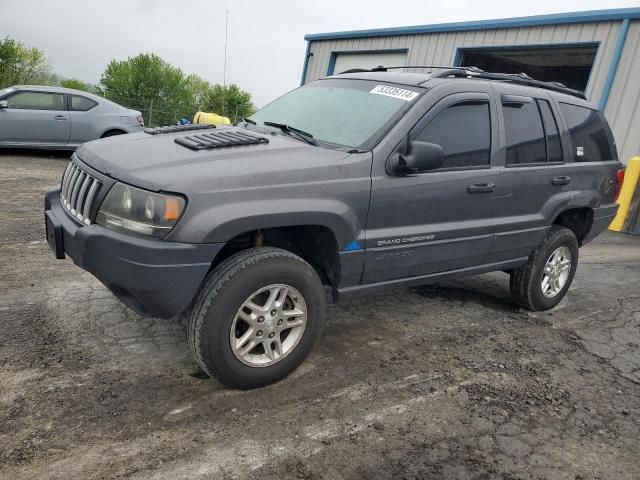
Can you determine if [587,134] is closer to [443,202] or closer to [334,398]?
[443,202]

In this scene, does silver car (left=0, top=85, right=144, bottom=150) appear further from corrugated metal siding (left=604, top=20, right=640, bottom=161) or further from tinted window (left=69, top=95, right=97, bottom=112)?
corrugated metal siding (left=604, top=20, right=640, bottom=161)

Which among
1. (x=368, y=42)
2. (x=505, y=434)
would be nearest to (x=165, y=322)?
(x=505, y=434)

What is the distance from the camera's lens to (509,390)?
10.6 feet

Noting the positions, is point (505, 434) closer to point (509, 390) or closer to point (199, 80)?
point (509, 390)

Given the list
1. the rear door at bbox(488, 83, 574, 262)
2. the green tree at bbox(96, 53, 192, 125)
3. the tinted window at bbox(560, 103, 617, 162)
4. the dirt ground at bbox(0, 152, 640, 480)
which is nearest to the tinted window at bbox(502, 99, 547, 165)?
the rear door at bbox(488, 83, 574, 262)

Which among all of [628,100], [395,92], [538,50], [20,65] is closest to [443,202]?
[395,92]

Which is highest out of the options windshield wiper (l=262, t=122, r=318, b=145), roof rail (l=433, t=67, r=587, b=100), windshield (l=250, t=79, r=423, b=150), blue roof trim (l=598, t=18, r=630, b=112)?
blue roof trim (l=598, t=18, r=630, b=112)

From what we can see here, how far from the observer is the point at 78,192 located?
301cm

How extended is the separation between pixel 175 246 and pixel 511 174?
2604 mm

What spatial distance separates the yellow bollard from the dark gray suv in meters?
6.15

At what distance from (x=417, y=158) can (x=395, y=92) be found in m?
0.68

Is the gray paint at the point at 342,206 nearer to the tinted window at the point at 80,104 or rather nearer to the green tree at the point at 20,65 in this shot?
the tinted window at the point at 80,104

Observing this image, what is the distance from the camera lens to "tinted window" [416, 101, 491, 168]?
11.5ft

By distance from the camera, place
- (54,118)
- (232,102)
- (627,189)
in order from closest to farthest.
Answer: (627,189) < (54,118) < (232,102)
